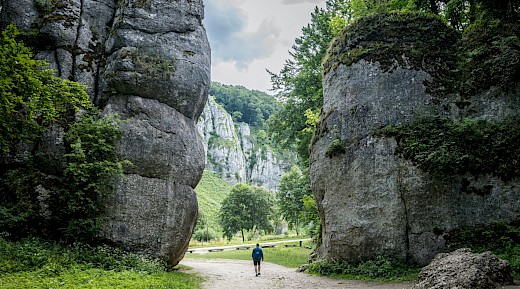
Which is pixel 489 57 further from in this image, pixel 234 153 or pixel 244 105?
pixel 244 105

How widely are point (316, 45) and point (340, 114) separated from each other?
11860 millimetres

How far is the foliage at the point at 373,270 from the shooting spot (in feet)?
40.0

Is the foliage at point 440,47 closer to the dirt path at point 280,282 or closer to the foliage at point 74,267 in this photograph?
the dirt path at point 280,282

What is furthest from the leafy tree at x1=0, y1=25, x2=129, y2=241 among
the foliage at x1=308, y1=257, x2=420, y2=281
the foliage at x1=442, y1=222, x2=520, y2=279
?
the foliage at x1=442, y1=222, x2=520, y2=279

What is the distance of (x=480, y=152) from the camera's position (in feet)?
42.3

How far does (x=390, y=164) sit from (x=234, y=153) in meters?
120

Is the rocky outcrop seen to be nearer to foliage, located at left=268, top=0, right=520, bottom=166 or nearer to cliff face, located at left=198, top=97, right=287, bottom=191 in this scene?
foliage, located at left=268, top=0, right=520, bottom=166

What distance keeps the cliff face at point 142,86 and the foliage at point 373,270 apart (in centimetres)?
696

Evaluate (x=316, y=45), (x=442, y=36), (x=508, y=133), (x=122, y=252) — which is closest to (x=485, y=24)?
(x=442, y=36)

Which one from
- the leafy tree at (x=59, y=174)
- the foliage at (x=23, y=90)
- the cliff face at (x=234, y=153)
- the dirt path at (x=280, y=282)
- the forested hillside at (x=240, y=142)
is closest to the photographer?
the foliage at (x=23, y=90)

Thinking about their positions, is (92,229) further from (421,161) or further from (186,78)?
(421,161)

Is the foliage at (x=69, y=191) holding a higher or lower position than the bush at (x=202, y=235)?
higher

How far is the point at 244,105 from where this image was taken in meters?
168

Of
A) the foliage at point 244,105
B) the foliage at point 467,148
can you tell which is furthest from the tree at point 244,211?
the foliage at point 244,105
